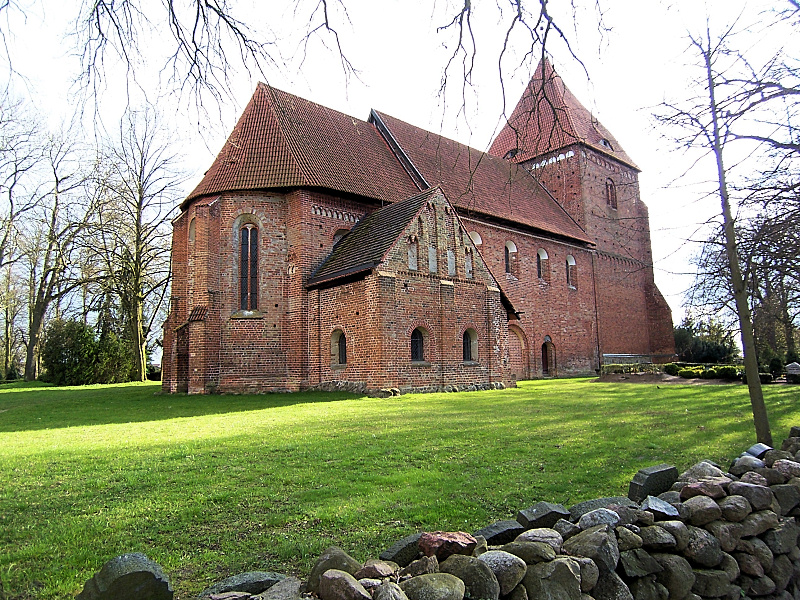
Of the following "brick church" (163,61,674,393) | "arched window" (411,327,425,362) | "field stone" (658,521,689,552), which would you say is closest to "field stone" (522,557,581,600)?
"field stone" (658,521,689,552)

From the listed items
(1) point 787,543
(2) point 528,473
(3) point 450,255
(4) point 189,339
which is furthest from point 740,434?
(4) point 189,339

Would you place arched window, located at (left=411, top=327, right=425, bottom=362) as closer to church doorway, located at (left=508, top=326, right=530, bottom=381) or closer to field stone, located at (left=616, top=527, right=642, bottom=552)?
church doorway, located at (left=508, top=326, right=530, bottom=381)

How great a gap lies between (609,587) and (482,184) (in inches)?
968

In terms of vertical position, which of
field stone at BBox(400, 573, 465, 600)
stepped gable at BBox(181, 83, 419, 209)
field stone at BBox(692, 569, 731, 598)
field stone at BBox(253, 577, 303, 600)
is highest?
stepped gable at BBox(181, 83, 419, 209)

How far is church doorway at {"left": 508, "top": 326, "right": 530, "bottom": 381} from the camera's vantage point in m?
26.4

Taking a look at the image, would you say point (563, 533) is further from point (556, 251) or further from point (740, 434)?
point (556, 251)

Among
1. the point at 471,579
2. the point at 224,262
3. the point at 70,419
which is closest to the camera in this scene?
the point at 471,579

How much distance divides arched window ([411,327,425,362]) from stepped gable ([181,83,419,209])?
5.72 meters

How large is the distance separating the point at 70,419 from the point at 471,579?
11170 mm

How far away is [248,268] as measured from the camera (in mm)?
19062

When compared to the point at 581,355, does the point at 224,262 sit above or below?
above

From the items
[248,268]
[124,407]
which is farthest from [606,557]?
[248,268]

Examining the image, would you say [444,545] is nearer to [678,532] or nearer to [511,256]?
[678,532]

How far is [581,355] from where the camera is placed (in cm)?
2983
